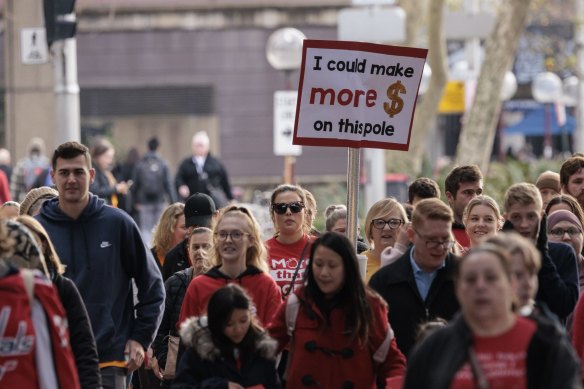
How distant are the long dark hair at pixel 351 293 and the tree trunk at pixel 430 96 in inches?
767

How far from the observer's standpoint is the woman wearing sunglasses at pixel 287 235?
9.81m

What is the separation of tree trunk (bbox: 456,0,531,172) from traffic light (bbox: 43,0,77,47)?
1342cm

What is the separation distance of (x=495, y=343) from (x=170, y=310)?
4.43m

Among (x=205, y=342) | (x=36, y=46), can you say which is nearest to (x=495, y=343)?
(x=205, y=342)

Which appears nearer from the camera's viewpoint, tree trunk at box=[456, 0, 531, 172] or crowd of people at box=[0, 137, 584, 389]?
crowd of people at box=[0, 137, 584, 389]

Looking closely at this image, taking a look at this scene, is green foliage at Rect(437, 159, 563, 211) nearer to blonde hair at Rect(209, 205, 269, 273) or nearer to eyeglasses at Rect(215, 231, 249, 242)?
blonde hair at Rect(209, 205, 269, 273)

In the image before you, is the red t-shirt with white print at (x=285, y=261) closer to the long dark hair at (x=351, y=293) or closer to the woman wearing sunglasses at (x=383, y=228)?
the woman wearing sunglasses at (x=383, y=228)

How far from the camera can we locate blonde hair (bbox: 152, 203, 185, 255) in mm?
11797

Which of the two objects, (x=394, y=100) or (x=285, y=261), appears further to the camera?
(x=285, y=261)

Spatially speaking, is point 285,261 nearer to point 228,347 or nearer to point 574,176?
point 228,347

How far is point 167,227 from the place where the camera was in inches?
467

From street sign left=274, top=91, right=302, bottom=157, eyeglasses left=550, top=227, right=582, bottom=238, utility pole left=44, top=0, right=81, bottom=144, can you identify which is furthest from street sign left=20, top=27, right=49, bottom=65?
eyeglasses left=550, top=227, right=582, bottom=238

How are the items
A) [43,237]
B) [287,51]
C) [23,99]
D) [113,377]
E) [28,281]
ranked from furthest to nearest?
[23,99], [287,51], [113,377], [43,237], [28,281]

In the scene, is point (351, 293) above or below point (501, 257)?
below
